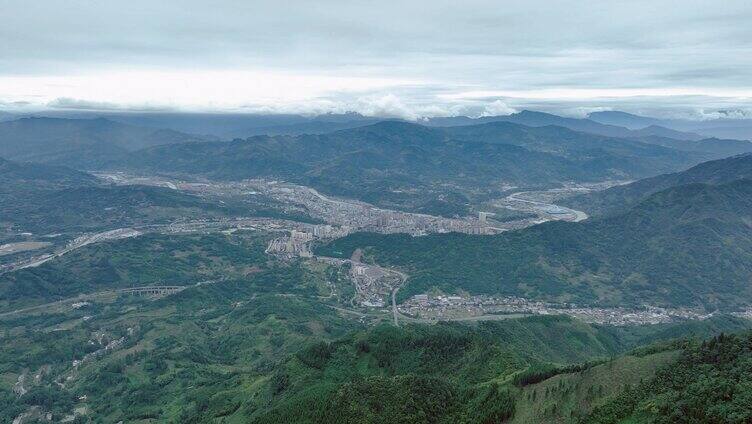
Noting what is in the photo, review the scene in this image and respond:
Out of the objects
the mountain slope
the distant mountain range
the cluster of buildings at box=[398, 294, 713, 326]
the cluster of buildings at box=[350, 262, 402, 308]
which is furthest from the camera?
the distant mountain range

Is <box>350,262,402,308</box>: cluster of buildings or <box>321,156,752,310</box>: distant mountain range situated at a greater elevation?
<box>321,156,752,310</box>: distant mountain range

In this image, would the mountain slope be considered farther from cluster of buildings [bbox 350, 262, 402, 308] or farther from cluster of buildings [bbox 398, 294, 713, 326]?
cluster of buildings [bbox 350, 262, 402, 308]

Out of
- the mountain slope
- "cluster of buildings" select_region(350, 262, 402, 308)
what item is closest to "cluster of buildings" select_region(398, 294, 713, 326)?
the mountain slope

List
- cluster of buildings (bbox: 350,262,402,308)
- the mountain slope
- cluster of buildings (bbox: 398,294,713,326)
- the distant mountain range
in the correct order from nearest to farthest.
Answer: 1. cluster of buildings (bbox: 398,294,713,326)
2. cluster of buildings (bbox: 350,262,402,308)
3. the mountain slope
4. the distant mountain range

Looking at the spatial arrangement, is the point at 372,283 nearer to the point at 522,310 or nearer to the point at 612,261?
the point at 522,310

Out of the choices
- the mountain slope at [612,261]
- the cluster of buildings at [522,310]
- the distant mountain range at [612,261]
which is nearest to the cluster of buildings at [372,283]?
the mountain slope at [612,261]

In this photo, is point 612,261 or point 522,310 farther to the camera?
point 612,261

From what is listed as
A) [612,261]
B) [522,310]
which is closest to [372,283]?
[522,310]

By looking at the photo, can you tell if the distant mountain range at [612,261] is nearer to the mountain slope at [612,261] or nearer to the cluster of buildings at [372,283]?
the mountain slope at [612,261]

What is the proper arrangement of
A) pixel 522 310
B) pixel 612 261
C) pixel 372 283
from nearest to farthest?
1. pixel 522 310
2. pixel 372 283
3. pixel 612 261

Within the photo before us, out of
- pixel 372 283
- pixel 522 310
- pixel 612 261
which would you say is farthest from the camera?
pixel 612 261

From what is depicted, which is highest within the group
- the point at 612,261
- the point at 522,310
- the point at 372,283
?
the point at 612,261

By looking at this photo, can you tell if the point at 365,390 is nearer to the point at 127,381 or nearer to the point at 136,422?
the point at 136,422
